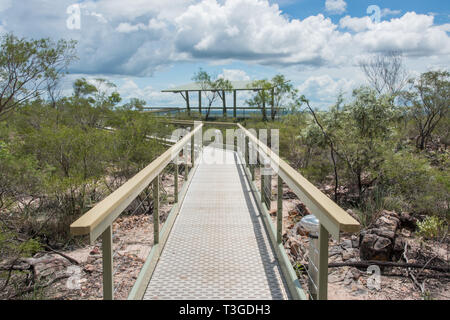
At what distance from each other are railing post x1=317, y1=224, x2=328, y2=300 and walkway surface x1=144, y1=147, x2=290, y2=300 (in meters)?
0.80

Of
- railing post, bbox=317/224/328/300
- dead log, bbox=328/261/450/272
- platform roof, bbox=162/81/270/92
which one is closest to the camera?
railing post, bbox=317/224/328/300

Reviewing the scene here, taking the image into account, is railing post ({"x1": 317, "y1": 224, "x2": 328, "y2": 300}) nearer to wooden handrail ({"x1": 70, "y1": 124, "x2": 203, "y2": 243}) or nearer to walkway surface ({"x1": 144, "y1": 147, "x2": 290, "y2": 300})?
walkway surface ({"x1": 144, "y1": 147, "x2": 290, "y2": 300})

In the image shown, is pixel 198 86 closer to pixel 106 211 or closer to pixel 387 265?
pixel 387 265

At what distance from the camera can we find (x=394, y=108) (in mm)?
10734

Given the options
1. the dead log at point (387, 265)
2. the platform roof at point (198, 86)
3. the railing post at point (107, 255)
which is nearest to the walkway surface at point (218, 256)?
the railing post at point (107, 255)

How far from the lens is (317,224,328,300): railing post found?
2.14 m

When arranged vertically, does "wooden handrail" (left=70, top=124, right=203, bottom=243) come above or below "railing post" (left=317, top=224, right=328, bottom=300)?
above

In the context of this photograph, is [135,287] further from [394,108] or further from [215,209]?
[394,108]

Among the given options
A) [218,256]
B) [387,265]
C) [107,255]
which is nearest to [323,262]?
[107,255]

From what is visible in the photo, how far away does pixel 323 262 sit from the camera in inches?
84.1

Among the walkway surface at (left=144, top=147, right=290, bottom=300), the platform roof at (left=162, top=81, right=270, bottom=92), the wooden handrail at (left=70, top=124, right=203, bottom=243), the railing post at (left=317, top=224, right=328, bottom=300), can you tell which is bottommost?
the walkway surface at (left=144, top=147, right=290, bottom=300)

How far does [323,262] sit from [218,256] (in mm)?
1795

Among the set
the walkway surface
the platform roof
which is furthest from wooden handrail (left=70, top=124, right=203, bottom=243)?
the platform roof

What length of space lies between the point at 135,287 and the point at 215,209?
9.00 feet
